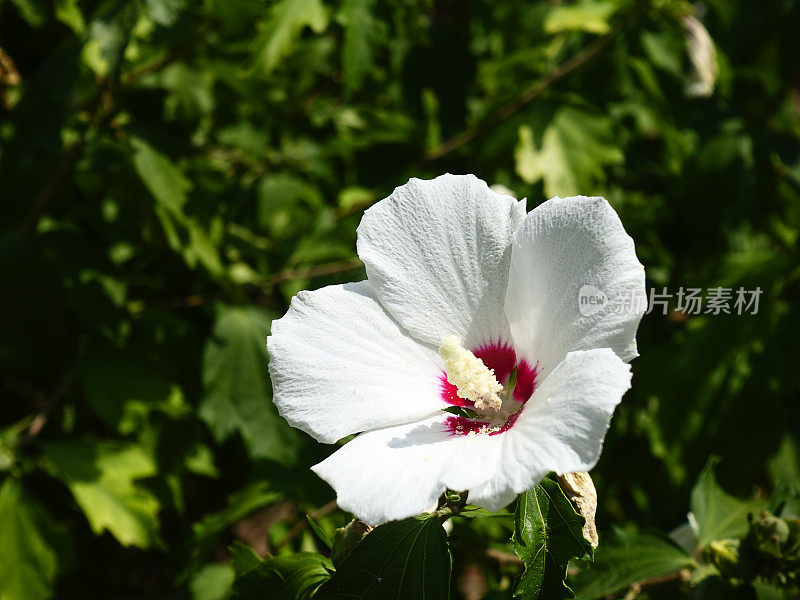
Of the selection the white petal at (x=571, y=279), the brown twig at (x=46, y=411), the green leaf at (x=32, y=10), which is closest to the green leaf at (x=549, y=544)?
the white petal at (x=571, y=279)

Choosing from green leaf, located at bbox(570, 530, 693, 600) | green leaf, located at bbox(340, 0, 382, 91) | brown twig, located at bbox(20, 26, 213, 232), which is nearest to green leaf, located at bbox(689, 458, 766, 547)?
green leaf, located at bbox(570, 530, 693, 600)

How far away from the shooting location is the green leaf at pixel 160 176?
2.46 meters

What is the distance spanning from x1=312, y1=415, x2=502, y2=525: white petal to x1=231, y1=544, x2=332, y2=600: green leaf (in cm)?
43

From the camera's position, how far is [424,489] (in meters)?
1.19

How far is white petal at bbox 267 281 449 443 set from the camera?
4.53 ft

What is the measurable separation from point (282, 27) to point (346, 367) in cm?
141

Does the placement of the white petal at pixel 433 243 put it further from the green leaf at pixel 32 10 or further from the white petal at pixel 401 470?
the green leaf at pixel 32 10

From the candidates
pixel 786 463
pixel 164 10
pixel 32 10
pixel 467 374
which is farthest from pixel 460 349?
pixel 786 463

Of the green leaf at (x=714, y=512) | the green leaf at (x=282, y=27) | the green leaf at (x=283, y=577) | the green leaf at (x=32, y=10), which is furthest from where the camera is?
the green leaf at (x=32, y=10)

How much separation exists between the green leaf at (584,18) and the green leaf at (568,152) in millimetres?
302

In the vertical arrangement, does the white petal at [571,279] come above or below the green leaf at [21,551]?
above

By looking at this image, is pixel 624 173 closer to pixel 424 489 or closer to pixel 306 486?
pixel 306 486

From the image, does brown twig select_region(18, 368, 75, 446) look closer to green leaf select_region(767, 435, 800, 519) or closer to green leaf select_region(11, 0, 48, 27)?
green leaf select_region(11, 0, 48, 27)

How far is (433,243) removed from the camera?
1.51m
